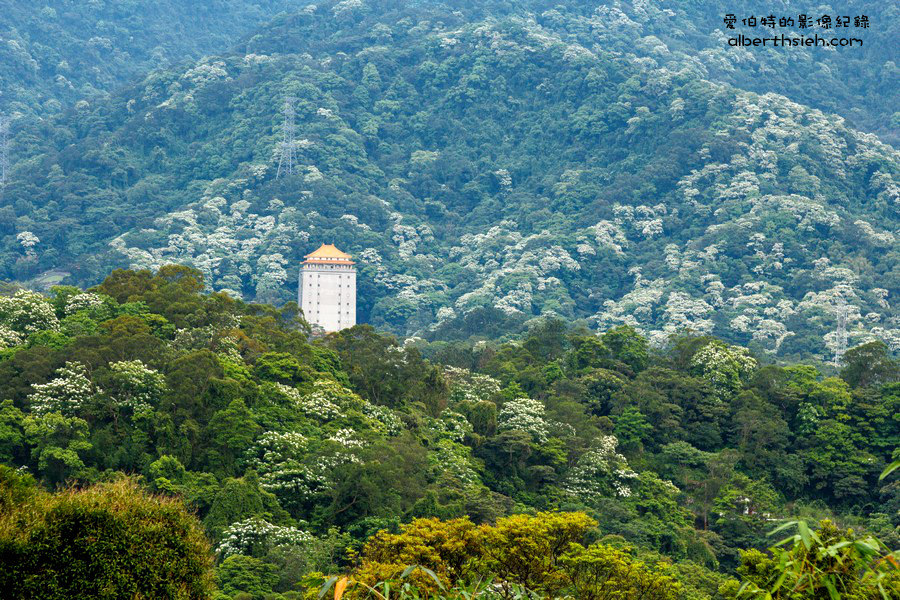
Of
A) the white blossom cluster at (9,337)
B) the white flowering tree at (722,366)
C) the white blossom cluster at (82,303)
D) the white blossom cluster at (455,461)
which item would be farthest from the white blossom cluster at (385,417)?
the white flowering tree at (722,366)

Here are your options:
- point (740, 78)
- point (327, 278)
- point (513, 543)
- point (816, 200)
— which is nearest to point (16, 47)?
point (327, 278)

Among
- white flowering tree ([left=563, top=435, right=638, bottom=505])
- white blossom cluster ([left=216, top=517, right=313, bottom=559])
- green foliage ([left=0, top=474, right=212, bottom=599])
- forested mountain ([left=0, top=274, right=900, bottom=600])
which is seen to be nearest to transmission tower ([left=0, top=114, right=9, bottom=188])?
forested mountain ([left=0, top=274, right=900, bottom=600])

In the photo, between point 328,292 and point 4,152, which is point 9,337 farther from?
point 4,152

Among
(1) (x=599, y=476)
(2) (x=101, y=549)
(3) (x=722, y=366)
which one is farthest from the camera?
(3) (x=722, y=366)

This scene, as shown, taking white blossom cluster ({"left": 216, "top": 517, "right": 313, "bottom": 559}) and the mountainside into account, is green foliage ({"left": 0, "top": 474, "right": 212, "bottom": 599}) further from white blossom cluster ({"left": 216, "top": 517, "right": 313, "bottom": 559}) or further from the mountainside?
the mountainside

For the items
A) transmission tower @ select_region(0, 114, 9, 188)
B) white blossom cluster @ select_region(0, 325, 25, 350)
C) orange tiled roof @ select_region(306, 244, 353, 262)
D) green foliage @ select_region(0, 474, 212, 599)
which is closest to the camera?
green foliage @ select_region(0, 474, 212, 599)

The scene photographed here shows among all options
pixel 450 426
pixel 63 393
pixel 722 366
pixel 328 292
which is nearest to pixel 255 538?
pixel 63 393
